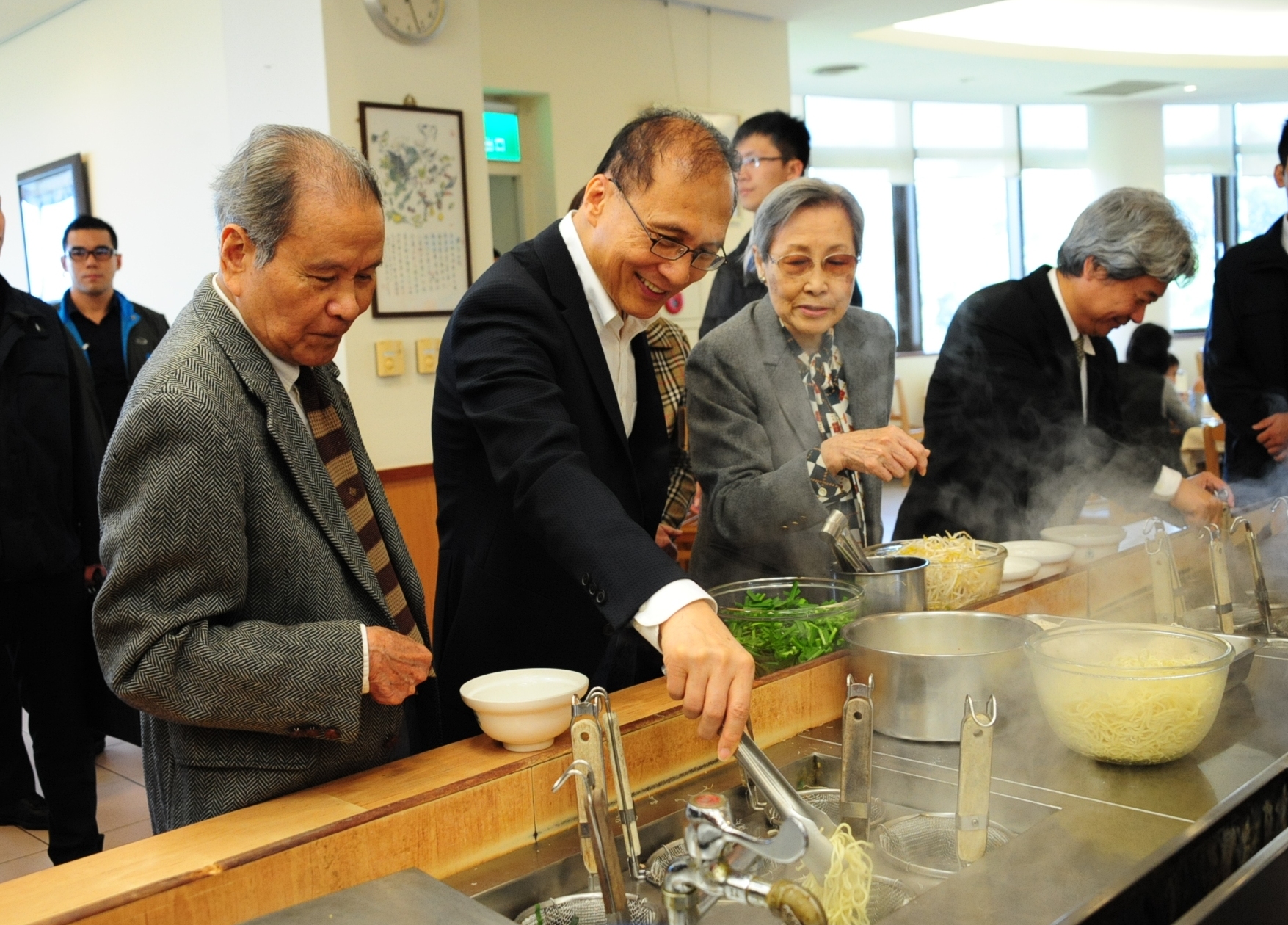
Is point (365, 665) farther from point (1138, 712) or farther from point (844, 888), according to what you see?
point (1138, 712)

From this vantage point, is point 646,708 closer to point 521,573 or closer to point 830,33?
point 521,573

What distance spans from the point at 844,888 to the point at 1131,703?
570mm

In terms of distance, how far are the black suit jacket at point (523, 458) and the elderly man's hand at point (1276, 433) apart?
2.34 metres

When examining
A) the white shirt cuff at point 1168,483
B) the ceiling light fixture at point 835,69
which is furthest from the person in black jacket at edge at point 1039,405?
the ceiling light fixture at point 835,69

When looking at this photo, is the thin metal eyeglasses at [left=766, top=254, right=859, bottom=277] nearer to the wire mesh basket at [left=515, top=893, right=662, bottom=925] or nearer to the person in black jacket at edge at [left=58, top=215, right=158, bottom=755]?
the wire mesh basket at [left=515, top=893, right=662, bottom=925]

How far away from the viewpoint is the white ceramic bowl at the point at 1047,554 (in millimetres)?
2330

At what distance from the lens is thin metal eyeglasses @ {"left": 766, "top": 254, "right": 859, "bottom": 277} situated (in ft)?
7.75

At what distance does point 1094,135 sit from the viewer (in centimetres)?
1211

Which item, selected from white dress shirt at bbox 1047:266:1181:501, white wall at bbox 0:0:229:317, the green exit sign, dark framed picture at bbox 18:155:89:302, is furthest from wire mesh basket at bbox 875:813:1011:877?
dark framed picture at bbox 18:155:89:302

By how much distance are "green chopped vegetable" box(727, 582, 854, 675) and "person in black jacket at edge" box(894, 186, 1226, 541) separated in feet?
3.63

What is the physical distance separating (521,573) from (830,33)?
6.89 metres

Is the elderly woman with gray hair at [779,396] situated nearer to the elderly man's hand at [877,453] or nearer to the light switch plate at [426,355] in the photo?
the elderly man's hand at [877,453]

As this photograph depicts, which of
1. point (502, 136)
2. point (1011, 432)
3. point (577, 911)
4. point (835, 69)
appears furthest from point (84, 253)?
point (835, 69)

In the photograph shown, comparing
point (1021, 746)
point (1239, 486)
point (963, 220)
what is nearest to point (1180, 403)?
point (1239, 486)
